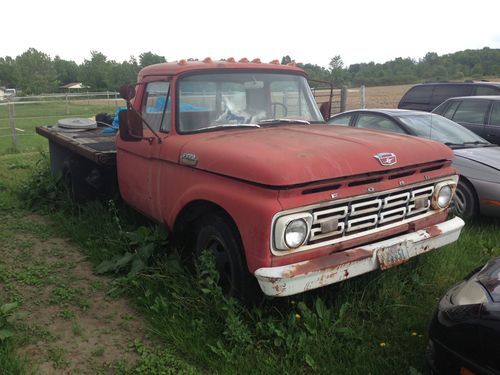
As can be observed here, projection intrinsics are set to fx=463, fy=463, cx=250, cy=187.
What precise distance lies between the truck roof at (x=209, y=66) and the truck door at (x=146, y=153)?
5.3 inches

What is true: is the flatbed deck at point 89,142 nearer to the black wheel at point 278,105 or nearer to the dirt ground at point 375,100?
the black wheel at point 278,105

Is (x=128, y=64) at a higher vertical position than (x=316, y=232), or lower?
higher

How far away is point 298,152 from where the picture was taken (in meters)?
3.10

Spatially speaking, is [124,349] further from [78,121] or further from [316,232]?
[78,121]

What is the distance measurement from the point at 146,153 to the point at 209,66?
3.20 feet

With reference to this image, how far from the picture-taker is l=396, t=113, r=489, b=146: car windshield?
20.2 ft

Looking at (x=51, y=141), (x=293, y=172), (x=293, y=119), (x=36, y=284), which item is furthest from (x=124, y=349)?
(x=51, y=141)

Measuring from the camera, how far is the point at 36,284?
Result: 13.6ft

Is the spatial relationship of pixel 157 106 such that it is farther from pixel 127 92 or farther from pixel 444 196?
pixel 444 196

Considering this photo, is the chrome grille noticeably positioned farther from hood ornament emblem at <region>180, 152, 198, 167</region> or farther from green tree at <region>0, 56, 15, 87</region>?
green tree at <region>0, 56, 15, 87</region>

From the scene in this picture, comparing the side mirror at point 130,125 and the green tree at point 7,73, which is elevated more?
the green tree at point 7,73

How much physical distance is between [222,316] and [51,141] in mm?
4792

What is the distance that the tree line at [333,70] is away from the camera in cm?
4225

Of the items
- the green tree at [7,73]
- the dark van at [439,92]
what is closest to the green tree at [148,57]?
the green tree at [7,73]
